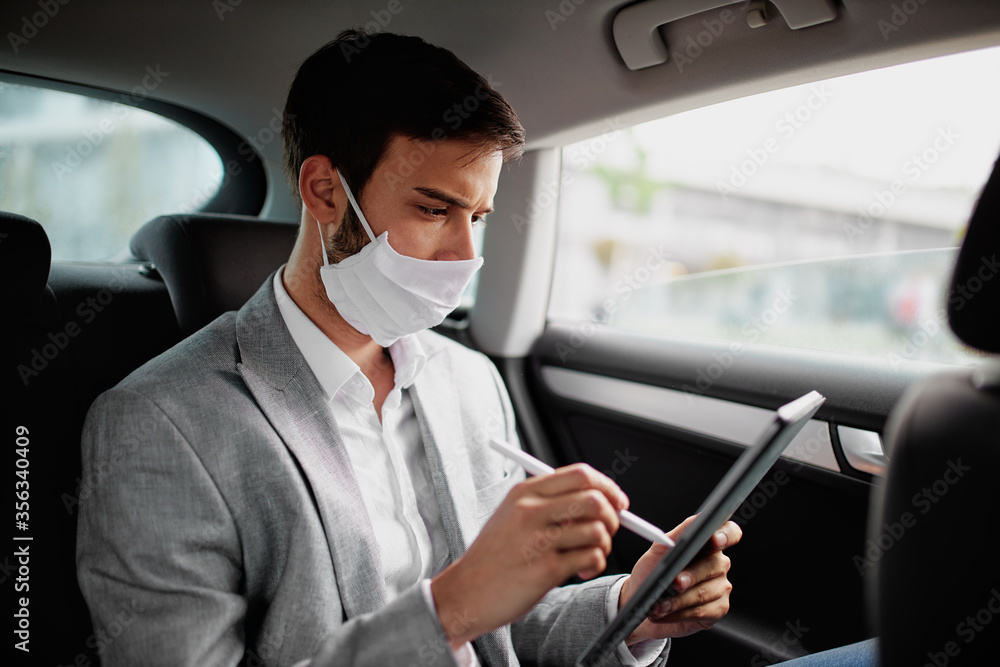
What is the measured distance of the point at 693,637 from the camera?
163 cm

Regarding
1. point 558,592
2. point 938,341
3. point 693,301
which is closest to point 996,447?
point 558,592

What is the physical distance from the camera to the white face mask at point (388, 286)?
115cm

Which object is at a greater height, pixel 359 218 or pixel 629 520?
pixel 359 218

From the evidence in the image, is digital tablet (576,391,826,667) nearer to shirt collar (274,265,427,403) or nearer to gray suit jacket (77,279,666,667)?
gray suit jacket (77,279,666,667)

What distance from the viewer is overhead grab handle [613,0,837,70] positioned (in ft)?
3.76

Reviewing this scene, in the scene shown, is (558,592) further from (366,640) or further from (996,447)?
(996,447)
